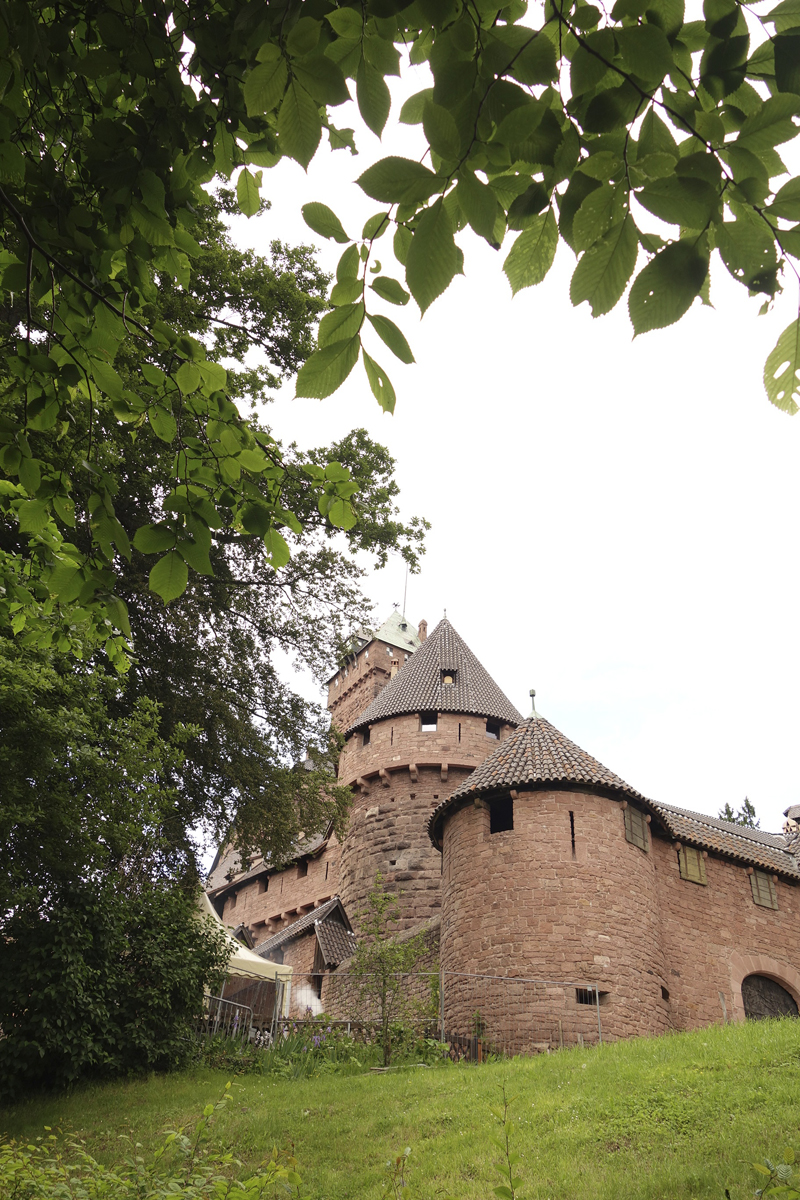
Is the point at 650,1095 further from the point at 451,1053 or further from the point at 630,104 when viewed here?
the point at 630,104

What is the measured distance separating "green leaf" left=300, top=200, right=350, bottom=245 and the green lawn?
17.3 feet

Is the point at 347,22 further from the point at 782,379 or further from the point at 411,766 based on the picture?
the point at 411,766

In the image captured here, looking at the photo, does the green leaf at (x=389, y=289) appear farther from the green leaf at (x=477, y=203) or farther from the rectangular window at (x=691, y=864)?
the rectangular window at (x=691, y=864)

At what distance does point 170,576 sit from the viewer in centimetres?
274

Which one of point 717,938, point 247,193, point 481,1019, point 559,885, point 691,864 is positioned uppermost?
point 691,864

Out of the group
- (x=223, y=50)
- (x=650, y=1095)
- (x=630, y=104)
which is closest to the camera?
(x=630, y=104)

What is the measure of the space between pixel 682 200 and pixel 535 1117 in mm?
Answer: 9016

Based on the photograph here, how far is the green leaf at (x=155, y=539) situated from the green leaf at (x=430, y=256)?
52.5 inches

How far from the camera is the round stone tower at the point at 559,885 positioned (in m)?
14.3

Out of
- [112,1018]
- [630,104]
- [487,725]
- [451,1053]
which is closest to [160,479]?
[112,1018]

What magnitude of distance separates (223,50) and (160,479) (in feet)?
32.9

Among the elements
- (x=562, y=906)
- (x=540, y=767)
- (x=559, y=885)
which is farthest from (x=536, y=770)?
(x=562, y=906)

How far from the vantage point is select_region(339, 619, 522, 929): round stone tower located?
76.1ft

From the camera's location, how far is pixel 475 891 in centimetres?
1570
